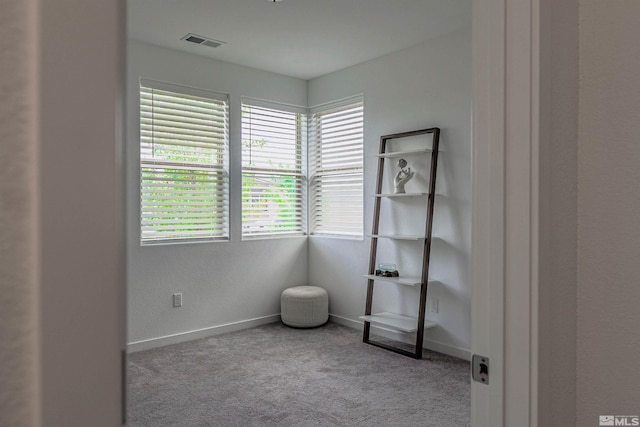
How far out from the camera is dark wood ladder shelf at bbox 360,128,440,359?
12.2 feet

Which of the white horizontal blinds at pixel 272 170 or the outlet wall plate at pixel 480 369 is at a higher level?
the white horizontal blinds at pixel 272 170

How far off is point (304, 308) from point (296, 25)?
101 inches

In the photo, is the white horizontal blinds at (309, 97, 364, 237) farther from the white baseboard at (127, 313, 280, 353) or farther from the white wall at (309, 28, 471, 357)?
the white baseboard at (127, 313, 280, 353)

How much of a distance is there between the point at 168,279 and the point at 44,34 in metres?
3.98

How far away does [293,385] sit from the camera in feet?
10.3

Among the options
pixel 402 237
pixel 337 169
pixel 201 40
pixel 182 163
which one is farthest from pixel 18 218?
pixel 337 169

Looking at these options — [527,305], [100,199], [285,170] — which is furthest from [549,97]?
[285,170]

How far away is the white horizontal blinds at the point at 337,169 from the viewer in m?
4.63

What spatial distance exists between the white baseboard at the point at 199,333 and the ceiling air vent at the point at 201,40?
2.55m

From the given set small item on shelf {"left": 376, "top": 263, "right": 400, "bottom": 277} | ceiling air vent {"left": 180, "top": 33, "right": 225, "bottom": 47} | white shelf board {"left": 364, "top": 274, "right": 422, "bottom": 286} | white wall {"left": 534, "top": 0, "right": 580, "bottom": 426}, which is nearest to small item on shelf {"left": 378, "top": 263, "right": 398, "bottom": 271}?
small item on shelf {"left": 376, "top": 263, "right": 400, "bottom": 277}

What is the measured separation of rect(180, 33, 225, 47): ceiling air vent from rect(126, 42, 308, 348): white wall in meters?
0.34

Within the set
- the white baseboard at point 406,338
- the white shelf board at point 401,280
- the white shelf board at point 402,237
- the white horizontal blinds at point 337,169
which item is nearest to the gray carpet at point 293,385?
the white baseboard at point 406,338

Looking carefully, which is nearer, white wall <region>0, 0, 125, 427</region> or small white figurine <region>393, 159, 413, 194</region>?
white wall <region>0, 0, 125, 427</region>

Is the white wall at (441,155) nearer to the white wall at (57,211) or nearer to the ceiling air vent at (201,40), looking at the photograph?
the ceiling air vent at (201,40)
